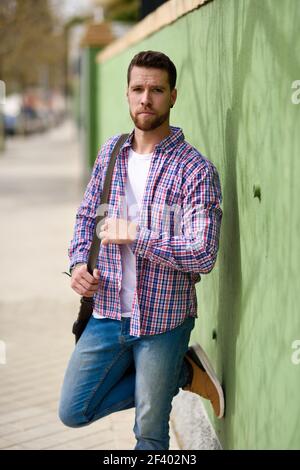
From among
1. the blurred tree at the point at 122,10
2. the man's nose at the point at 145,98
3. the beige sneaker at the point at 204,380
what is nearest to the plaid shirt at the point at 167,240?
the man's nose at the point at 145,98

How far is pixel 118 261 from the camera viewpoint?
3.62 m

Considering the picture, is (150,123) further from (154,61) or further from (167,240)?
(167,240)

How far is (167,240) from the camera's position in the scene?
341 centimetres

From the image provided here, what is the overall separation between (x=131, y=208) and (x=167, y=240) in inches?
11.7

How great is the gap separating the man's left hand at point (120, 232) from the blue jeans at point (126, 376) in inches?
14.2

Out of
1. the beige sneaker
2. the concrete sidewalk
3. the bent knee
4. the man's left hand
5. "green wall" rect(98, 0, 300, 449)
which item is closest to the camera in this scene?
"green wall" rect(98, 0, 300, 449)

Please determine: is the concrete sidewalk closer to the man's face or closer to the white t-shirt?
the white t-shirt

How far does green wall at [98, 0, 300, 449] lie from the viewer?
9.57 ft

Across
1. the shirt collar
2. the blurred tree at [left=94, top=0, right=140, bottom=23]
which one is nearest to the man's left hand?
the shirt collar

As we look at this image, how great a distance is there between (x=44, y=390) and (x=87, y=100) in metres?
12.9

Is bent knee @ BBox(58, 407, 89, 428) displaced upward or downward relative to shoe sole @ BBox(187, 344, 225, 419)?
downward

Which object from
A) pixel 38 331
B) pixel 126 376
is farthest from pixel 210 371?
pixel 38 331

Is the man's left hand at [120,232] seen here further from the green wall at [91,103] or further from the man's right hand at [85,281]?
the green wall at [91,103]

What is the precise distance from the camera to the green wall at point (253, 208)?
2916 millimetres
